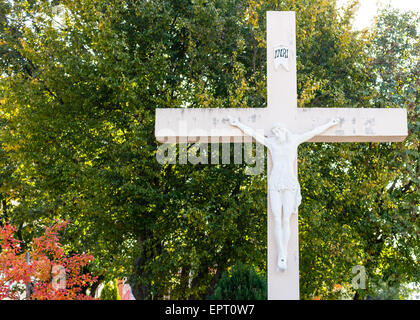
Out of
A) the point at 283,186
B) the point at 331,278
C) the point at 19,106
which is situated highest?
the point at 19,106

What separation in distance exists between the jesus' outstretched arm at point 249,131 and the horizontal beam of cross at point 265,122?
6 cm

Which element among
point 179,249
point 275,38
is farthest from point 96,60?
point 275,38

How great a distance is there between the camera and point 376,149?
31.4ft

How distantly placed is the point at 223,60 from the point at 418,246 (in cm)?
575

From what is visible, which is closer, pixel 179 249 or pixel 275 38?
pixel 275 38

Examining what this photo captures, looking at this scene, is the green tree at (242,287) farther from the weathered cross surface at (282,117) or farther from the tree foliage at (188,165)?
the tree foliage at (188,165)

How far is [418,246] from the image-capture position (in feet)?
30.5

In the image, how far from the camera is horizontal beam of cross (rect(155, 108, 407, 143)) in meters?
5.31

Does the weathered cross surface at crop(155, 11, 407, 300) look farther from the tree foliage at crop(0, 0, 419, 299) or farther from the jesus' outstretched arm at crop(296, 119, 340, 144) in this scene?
the tree foliage at crop(0, 0, 419, 299)

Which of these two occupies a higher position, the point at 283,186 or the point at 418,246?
the point at 283,186

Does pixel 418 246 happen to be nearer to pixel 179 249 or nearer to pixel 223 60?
pixel 179 249

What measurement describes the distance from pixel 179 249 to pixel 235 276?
14.4 ft
